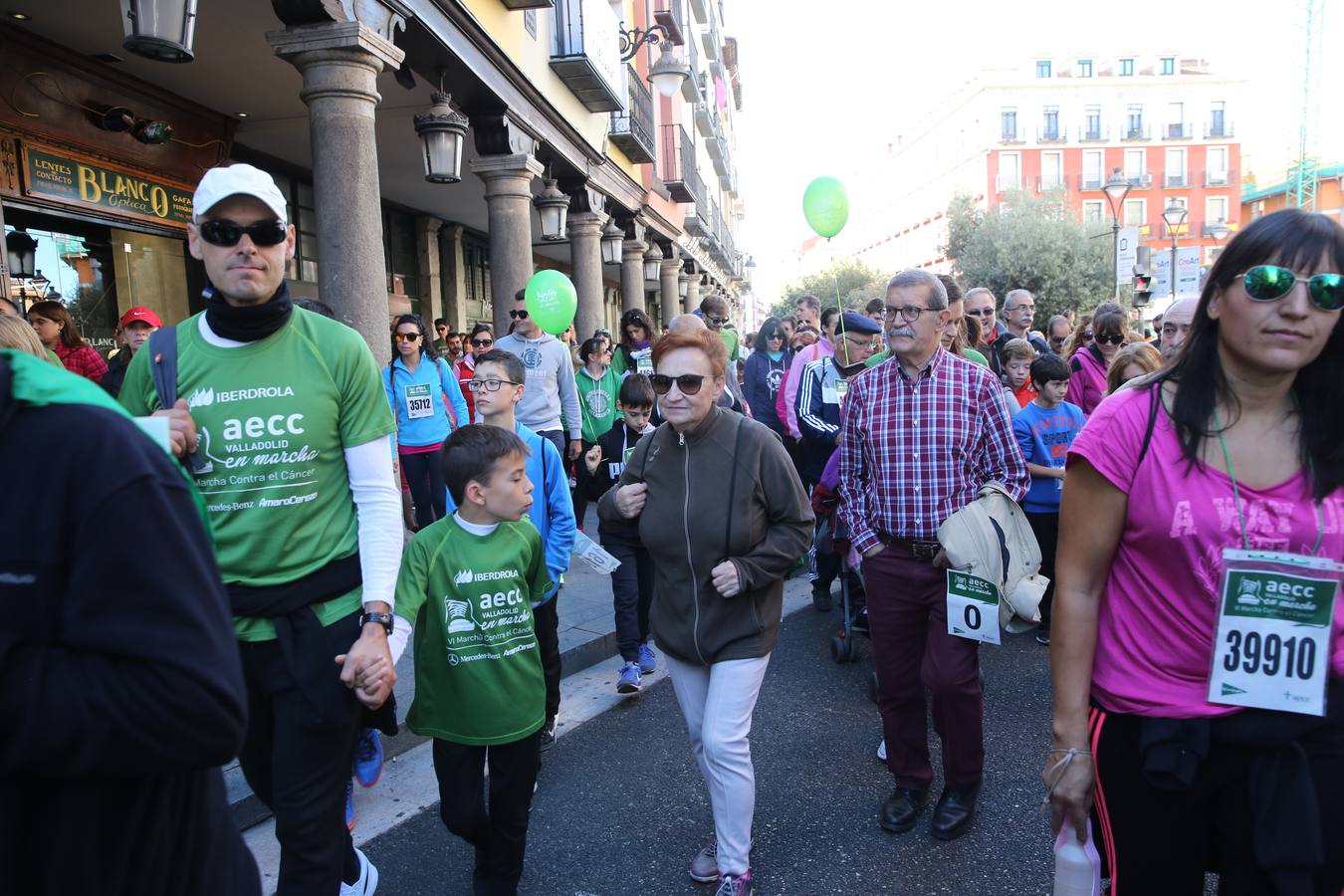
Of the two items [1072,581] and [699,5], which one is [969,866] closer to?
A: [1072,581]

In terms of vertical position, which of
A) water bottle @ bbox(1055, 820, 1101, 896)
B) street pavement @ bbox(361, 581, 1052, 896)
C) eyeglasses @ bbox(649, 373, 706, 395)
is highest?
eyeglasses @ bbox(649, 373, 706, 395)

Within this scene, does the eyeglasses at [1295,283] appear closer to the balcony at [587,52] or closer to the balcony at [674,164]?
the balcony at [587,52]

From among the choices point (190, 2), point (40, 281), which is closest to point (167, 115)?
point (40, 281)

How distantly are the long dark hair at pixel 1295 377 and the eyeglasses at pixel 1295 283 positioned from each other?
3 cm

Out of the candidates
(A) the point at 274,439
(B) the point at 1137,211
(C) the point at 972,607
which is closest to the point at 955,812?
(C) the point at 972,607

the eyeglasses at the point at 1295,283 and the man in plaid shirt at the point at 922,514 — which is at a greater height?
the eyeglasses at the point at 1295,283

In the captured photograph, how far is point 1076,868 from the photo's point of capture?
6.57ft

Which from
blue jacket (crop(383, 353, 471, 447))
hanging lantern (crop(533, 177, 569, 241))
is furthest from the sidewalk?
hanging lantern (crop(533, 177, 569, 241))

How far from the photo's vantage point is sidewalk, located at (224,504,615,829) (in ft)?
12.0

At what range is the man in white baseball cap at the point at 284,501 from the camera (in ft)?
7.32

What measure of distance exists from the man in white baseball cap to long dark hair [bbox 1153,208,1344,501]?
192 centimetres

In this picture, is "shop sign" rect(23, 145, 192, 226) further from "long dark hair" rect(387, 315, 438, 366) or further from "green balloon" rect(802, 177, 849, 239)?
"green balloon" rect(802, 177, 849, 239)

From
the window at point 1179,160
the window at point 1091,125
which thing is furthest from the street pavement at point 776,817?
the window at point 1179,160

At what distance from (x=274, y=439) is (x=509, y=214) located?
8.30 metres
